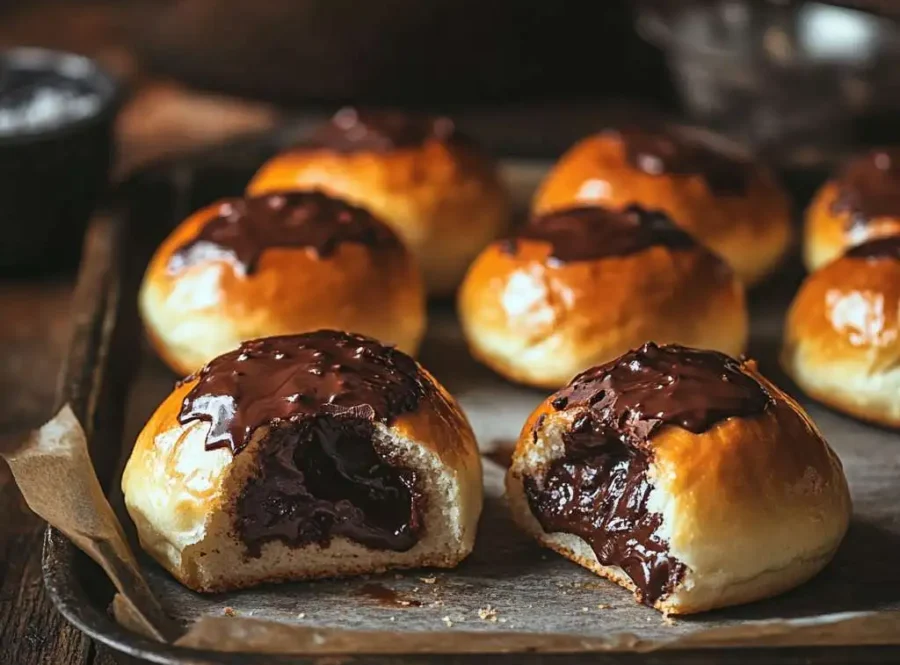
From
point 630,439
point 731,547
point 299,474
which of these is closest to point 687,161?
point 630,439

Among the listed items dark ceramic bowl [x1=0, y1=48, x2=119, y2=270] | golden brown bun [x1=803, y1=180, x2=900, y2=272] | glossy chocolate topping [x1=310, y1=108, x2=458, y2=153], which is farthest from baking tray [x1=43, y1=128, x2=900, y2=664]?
glossy chocolate topping [x1=310, y1=108, x2=458, y2=153]

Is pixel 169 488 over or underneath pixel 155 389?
over

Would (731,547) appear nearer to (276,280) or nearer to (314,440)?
(314,440)

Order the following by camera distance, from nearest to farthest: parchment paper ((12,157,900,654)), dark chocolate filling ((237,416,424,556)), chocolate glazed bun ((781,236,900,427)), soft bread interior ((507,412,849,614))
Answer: parchment paper ((12,157,900,654))
soft bread interior ((507,412,849,614))
dark chocolate filling ((237,416,424,556))
chocolate glazed bun ((781,236,900,427))

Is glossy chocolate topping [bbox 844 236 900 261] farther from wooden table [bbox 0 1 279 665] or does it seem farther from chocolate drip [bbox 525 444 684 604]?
wooden table [bbox 0 1 279 665]

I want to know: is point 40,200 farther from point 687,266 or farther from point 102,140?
point 687,266

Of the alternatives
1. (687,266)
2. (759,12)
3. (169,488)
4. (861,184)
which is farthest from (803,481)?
(759,12)
